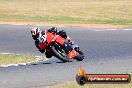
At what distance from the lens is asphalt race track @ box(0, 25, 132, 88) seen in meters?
17.2

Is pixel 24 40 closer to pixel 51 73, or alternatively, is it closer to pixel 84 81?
pixel 51 73

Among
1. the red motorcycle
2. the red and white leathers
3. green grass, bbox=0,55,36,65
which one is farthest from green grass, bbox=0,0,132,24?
the red and white leathers

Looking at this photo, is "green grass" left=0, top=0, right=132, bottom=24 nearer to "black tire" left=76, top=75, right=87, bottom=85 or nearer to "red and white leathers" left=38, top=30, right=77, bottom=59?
"red and white leathers" left=38, top=30, right=77, bottom=59

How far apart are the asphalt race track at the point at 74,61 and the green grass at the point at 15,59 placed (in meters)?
0.96

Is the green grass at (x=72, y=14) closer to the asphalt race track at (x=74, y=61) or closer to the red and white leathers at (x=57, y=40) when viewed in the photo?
the asphalt race track at (x=74, y=61)

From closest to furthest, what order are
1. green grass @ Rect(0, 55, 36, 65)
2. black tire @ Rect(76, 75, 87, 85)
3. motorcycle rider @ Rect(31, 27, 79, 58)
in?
black tire @ Rect(76, 75, 87, 85), motorcycle rider @ Rect(31, 27, 79, 58), green grass @ Rect(0, 55, 36, 65)

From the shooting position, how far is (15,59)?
22.1 meters

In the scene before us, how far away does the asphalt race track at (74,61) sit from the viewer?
1719cm

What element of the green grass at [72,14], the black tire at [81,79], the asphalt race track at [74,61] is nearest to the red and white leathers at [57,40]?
the asphalt race track at [74,61]

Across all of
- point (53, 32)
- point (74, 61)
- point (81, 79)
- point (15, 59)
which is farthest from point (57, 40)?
point (15, 59)

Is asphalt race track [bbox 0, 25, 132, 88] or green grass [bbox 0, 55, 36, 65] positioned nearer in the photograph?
asphalt race track [bbox 0, 25, 132, 88]

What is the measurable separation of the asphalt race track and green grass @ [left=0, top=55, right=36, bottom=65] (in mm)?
964

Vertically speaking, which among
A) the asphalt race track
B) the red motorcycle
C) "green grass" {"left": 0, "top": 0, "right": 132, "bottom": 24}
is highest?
the red motorcycle

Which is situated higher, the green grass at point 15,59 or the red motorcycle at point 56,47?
the red motorcycle at point 56,47
